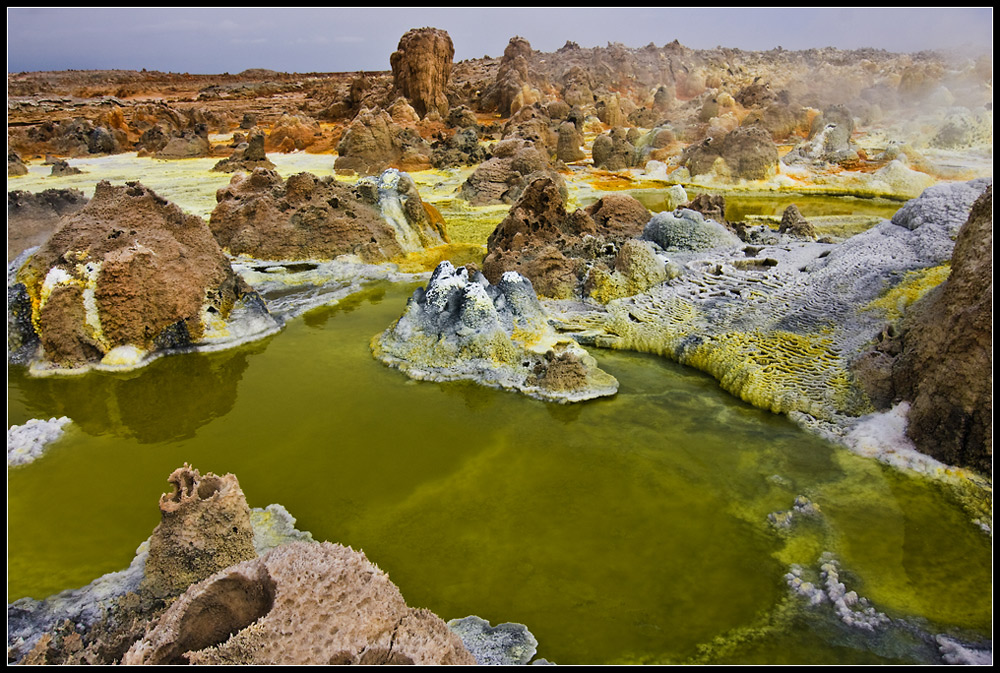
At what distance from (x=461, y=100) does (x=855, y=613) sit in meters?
31.7

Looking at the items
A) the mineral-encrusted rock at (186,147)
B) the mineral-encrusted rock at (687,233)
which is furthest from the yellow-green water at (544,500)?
the mineral-encrusted rock at (186,147)

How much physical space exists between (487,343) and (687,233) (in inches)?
167

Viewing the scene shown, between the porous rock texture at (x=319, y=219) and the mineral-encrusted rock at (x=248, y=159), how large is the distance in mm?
7525

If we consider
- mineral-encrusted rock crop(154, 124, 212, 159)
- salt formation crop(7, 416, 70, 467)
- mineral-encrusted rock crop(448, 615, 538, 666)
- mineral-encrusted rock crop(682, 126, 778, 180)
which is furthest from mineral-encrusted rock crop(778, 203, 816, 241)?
mineral-encrusted rock crop(154, 124, 212, 159)

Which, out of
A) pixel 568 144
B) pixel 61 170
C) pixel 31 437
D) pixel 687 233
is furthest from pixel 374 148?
pixel 31 437

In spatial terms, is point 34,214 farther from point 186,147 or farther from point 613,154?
point 613,154

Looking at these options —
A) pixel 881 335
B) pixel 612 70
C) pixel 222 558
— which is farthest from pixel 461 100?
pixel 222 558

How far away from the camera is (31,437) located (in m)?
5.07

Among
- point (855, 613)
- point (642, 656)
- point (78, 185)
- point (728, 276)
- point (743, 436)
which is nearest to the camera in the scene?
point (642, 656)

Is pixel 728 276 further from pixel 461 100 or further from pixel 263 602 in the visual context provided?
pixel 461 100

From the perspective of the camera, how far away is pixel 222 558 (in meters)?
3.60

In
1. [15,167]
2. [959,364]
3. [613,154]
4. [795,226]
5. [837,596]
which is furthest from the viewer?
[613,154]

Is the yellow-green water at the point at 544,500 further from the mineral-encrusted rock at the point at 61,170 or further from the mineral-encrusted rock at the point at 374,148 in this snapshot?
the mineral-encrusted rock at the point at 61,170

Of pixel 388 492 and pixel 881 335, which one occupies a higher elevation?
pixel 881 335
